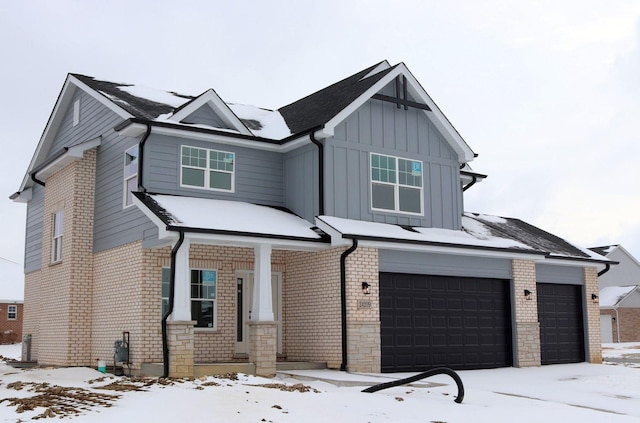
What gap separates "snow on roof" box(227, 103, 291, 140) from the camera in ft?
67.4

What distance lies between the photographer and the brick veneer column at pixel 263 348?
1631 cm

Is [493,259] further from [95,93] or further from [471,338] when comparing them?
[95,93]

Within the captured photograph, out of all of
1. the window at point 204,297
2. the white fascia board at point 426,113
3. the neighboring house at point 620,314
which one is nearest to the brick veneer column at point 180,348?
the window at point 204,297

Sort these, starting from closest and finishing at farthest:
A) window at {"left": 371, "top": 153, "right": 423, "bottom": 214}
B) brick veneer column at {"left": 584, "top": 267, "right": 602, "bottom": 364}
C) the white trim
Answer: the white trim
window at {"left": 371, "top": 153, "right": 423, "bottom": 214}
brick veneer column at {"left": 584, "top": 267, "right": 602, "bottom": 364}

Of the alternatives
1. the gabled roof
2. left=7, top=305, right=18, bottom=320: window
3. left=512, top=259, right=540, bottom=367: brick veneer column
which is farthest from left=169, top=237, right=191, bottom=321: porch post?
left=7, top=305, right=18, bottom=320: window

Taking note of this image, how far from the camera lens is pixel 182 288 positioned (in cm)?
1592

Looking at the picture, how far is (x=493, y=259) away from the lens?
2053cm

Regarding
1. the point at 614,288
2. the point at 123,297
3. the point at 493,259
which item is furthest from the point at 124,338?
Answer: the point at 614,288

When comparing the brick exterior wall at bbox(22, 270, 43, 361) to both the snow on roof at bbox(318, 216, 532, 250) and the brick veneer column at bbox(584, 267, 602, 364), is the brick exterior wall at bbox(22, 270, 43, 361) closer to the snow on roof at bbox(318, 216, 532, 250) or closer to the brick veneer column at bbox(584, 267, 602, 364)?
the snow on roof at bbox(318, 216, 532, 250)

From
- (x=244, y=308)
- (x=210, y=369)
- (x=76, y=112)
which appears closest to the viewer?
(x=210, y=369)

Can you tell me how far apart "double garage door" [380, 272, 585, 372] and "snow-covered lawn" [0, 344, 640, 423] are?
5.80 ft

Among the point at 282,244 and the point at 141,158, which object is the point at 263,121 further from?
the point at 282,244

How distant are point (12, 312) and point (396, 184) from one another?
119 feet

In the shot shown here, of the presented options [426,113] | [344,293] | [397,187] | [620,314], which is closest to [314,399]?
[344,293]
